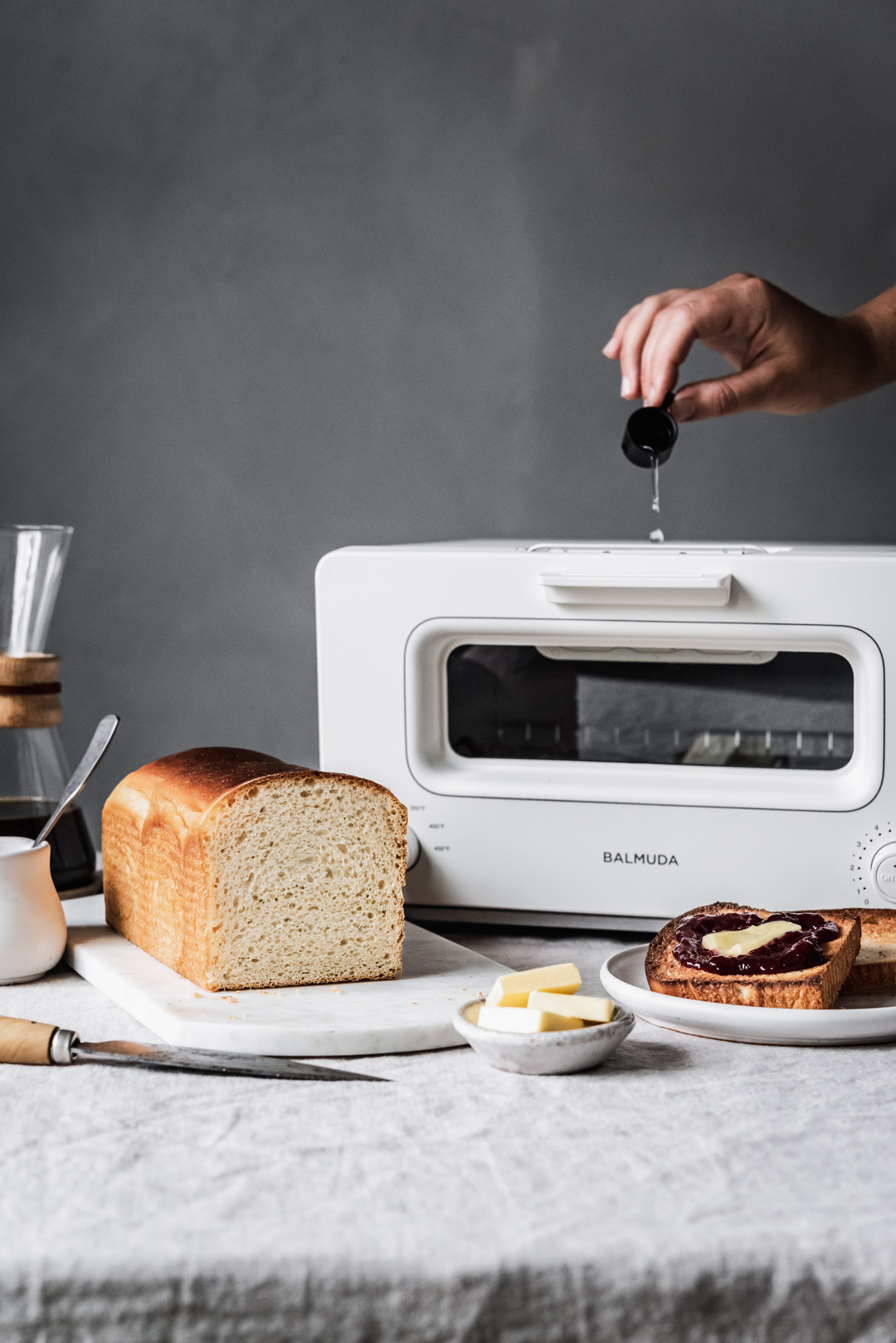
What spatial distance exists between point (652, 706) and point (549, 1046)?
41cm

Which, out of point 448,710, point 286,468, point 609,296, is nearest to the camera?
point 448,710

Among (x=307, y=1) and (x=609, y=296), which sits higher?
(x=307, y=1)

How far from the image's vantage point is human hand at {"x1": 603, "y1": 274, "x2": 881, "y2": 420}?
1354mm

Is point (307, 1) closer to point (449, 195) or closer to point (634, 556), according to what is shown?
point (449, 195)

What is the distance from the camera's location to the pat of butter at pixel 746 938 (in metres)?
0.91

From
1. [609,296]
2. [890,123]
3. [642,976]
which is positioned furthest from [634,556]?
[890,123]

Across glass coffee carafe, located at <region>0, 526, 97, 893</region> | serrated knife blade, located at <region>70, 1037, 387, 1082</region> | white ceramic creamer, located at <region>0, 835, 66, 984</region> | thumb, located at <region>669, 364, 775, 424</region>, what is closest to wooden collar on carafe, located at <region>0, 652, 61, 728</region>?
glass coffee carafe, located at <region>0, 526, 97, 893</region>

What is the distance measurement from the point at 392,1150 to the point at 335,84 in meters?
1.56

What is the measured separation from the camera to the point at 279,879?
100cm

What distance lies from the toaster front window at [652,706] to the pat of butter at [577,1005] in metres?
0.35

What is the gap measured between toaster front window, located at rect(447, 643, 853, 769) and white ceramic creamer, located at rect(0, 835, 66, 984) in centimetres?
37

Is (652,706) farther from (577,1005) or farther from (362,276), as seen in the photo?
(362,276)

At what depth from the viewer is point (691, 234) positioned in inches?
68.1

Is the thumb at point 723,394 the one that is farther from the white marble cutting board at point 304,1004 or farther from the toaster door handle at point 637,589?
the white marble cutting board at point 304,1004
